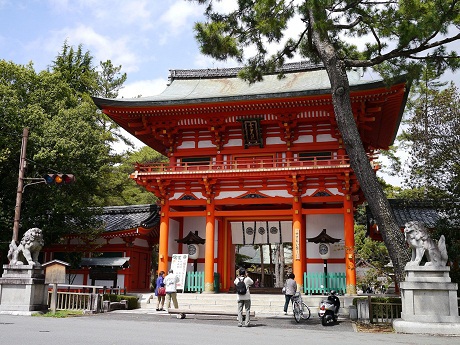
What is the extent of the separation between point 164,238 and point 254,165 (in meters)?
4.97

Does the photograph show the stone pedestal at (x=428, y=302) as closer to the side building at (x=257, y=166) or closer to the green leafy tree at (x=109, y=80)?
the side building at (x=257, y=166)

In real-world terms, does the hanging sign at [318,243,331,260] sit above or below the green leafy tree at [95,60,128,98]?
below

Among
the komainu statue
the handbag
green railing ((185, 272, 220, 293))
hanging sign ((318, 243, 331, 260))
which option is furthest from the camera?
green railing ((185, 272, 220, 293))

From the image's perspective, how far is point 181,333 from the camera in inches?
391

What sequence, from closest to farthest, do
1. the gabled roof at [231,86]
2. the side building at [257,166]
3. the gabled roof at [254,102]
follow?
the gabled roof at [254,102] < the gabled roof at [231,86] < the side building at [257,166]

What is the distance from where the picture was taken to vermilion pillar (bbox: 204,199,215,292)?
60.5 feet

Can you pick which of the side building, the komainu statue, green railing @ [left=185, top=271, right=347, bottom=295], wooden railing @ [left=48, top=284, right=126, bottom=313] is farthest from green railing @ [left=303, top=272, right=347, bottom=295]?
wooden railing @ [left=48, top=284, right=126, bottom=313]

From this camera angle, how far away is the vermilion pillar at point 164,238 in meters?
19.1

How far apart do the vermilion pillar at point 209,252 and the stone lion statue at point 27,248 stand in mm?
6971

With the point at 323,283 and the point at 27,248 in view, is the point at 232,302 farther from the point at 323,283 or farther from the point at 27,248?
the point at 27,248

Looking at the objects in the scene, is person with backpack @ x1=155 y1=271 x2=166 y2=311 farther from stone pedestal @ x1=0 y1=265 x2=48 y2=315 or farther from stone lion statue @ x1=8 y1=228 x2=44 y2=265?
stone lion statue @ x1=8 y1=228 x2=44 y2=265

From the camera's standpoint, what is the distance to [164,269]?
19.1 meters

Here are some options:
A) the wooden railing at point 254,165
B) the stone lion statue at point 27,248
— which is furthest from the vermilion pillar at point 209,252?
the stone lion statue at point 27,248

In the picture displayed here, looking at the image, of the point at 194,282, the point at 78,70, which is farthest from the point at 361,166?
the point at 78,70
